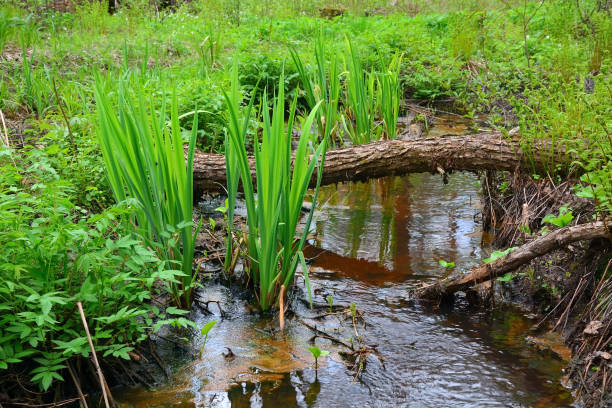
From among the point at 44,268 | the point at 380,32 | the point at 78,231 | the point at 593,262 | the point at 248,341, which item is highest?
the point at 380,32

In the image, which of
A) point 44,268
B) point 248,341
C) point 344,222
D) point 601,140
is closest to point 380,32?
point 344,222

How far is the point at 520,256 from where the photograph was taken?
2824 millimetres

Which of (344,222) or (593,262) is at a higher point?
(593,262)

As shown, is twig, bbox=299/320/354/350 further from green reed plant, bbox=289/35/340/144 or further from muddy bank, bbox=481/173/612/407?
green reed plant, bbox=289/35/340/144

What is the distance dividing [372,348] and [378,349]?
52 mm

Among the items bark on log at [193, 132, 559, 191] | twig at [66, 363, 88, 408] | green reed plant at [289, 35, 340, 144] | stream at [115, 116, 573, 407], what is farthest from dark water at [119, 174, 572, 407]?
green reed plant at [289, 35, 340, 144]

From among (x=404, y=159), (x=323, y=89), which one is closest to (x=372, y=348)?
(x=404, y=159)

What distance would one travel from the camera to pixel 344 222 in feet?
14.3

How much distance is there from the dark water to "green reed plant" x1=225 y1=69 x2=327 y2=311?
0.28 meters

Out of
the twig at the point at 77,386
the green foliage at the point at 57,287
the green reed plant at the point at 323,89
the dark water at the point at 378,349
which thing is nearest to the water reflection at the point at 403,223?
the dark water at the point at 378,349

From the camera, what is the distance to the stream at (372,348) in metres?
2.37

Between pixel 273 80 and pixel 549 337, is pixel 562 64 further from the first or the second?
pixel 549 337

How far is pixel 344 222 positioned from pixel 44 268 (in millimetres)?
2594

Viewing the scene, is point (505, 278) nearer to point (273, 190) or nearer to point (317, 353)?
point (317, 353)
